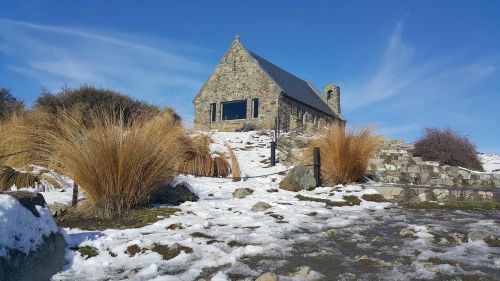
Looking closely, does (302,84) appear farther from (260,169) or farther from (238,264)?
(238,264)

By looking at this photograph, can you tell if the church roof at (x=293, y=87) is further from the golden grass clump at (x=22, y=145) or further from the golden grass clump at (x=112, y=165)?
the golden grass clump at (x=112, y=165)

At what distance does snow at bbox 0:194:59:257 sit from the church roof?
71.8 ft

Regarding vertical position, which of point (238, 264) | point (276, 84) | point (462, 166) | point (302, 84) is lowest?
point (238, 264)

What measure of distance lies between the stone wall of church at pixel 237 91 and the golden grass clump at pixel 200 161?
15.2 meters

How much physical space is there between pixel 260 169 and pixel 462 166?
19.6 ft

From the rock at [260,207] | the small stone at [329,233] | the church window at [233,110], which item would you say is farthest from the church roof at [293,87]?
the small stone at [329,233]

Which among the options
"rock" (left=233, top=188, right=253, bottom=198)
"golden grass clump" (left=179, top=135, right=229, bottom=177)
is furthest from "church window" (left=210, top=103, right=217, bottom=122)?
"rock" (left=233, top=188, right=253, bottom=198)

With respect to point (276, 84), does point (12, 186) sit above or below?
below

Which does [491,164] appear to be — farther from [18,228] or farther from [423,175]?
[18,228]

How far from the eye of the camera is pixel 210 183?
7.50 metres

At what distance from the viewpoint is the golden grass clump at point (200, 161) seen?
27.1 ft

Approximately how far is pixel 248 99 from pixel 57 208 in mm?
21084

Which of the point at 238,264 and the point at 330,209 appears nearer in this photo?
the point at 238,264

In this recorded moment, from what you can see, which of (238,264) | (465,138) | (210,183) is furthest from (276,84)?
(238,264)
